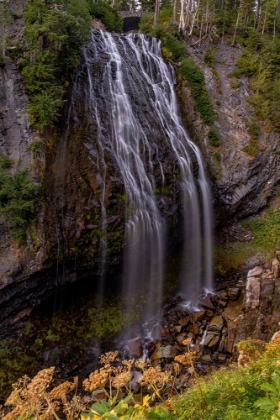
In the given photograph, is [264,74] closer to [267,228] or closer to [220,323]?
[267,228]

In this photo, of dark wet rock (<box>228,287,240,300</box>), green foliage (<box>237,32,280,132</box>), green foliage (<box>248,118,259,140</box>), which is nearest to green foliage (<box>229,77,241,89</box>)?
green foliage (<box>237,32,280,132</box>)

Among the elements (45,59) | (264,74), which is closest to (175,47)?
(264,74)

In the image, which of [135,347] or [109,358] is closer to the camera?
[109,358]

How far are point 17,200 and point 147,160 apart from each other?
547 cm

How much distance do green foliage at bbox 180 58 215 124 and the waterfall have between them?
49.1 inches

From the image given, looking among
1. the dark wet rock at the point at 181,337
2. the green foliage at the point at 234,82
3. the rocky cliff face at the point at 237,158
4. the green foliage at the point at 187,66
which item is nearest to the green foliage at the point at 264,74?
the rocky cliff face at the point at 237,158

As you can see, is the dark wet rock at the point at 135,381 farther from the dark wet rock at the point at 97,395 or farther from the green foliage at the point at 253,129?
the green foliage at the point at 253,129

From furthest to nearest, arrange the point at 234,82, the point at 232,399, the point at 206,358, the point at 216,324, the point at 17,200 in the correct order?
the point at 234,82 < the point at 216,324 < the point at 206,358 < the point at 17,200 < the point at 232,399

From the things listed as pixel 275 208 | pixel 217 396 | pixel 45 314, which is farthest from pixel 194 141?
pixel 217 396

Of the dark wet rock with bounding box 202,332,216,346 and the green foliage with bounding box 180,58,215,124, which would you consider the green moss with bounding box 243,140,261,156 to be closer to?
the green foliage with bounding box 180,58,215,124

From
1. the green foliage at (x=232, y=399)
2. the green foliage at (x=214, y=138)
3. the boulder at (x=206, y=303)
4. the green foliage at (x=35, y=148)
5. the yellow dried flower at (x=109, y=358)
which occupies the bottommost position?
the boulder at (x=206, y=303)

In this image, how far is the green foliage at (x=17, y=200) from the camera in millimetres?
9039

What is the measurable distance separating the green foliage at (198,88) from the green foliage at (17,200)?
1072 centimetres

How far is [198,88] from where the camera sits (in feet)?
55.9
